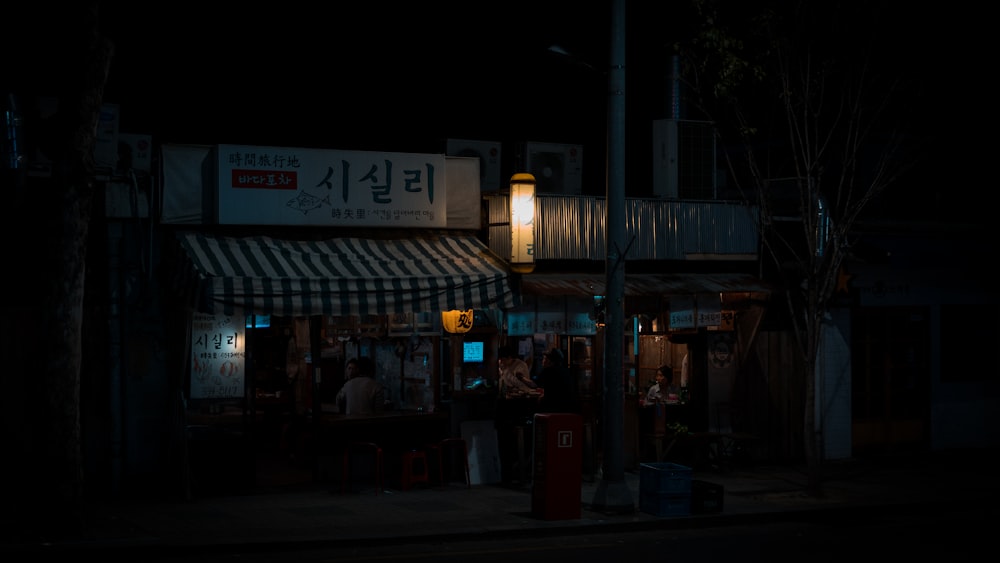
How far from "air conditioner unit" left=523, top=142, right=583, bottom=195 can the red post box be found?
5403 millimetres

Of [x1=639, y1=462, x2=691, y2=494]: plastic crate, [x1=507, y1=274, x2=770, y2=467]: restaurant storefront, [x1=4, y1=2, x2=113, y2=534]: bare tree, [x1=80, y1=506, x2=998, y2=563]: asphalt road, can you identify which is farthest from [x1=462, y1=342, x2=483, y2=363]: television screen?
[x1=4, y1=2, x2=113, y2=534]: bare tree

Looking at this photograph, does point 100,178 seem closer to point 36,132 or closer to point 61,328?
point 36,132

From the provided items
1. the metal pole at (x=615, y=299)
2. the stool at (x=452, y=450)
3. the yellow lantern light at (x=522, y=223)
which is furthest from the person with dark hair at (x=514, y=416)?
the metal pole at (x=615, y=299)

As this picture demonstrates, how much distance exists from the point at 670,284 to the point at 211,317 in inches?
283

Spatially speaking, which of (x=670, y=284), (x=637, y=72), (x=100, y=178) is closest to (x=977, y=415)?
(x=670, y=284)

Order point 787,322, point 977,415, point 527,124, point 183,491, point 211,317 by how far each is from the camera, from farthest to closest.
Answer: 1. point 527,124
2. point 977,415
3. point 787,322
4. point 211,317
5. point 183,491

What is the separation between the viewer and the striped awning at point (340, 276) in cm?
1409

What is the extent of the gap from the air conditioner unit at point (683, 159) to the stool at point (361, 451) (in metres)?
6.59

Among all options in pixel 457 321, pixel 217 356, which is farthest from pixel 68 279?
pixel 457 321

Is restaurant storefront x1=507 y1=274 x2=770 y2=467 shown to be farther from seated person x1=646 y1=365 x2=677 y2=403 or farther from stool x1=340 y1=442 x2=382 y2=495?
stool x1=340 y1=442 x2=382 y2=495

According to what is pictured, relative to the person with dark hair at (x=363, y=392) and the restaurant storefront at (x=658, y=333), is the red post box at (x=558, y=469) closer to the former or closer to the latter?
the restaurant storefront at (x=658, y=333)

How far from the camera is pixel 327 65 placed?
2194 centimetres

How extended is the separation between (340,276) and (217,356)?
226cm

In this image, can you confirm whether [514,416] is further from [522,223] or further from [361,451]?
[522,223]
